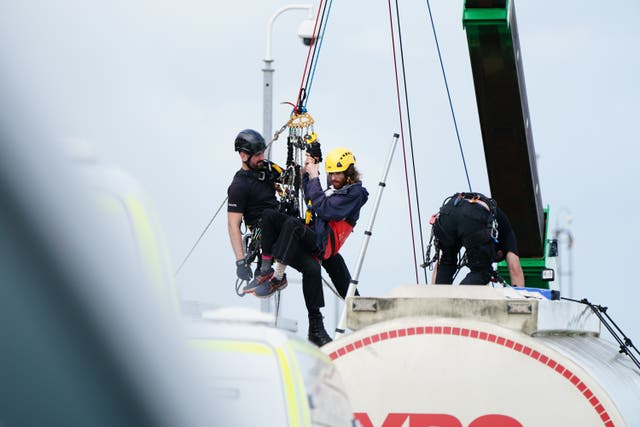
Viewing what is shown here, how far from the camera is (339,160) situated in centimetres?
1035

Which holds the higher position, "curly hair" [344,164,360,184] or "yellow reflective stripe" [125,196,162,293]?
"yellow reflective stripe" [125,196,162,293]

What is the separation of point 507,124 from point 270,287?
4620mm

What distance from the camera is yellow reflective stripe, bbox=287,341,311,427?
11.7 ft

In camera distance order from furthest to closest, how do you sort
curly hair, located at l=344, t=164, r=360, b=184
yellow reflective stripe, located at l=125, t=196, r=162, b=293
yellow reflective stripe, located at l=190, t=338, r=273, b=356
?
1. curly hair, located at l=344, t=164, r=360, b=184
2. yellow reflective stripe, located at l=190, t=338, r=273, b=356
3. yellow reflective stripe, located at l=125, t=196, r=162, b=293

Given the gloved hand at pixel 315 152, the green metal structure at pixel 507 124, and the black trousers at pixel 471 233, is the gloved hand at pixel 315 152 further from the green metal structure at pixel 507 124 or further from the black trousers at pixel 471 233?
the green metal structure at pixel 507 124

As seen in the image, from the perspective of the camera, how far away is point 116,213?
1.83 metres

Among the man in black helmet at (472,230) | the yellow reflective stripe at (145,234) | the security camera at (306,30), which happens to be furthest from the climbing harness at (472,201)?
the yellow reflective stripe at (145,234)

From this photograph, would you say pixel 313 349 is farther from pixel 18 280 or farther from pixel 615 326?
pixel 615 326

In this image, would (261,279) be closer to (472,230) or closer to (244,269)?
(244,269)

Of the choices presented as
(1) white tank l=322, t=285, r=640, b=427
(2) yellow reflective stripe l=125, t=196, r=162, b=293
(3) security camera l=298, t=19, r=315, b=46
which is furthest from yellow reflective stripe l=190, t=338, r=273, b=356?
(3) security camera l=298, t=19, r=315, b=46

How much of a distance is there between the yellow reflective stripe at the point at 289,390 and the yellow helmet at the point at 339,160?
21.8 feet

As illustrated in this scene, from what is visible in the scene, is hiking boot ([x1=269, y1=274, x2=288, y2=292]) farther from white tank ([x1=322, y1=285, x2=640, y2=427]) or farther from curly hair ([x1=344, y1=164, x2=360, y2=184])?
white tank ([x1=322, y1=285, x2=640, y2=427])

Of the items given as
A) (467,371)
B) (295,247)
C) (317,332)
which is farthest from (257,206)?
(467,371)

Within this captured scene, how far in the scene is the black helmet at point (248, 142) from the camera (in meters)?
10.6
